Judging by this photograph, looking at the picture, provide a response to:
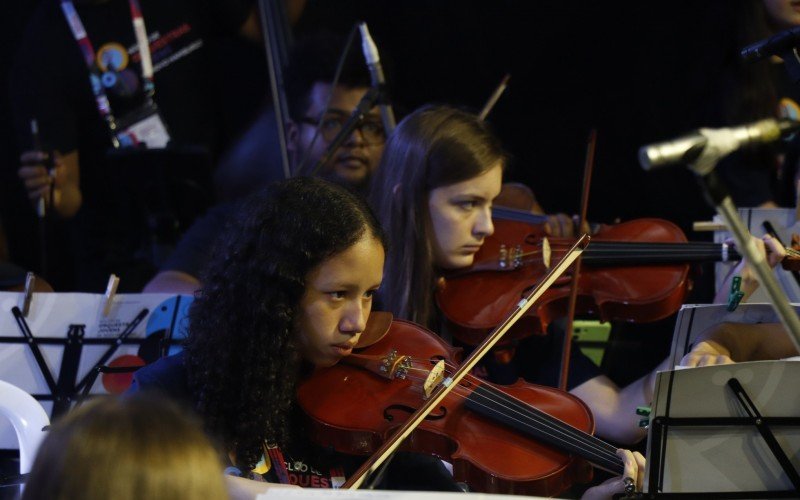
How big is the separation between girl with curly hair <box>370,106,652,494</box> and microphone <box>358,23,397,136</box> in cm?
34

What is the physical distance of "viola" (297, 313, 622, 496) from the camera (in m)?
1.97

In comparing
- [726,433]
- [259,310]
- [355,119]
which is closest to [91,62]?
[355,119]

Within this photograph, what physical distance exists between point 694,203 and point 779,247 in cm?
158

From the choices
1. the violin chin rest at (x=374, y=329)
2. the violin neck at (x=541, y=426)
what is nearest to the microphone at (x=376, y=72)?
the violin chin rest at (x=374, y=329)

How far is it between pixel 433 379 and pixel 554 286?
A: 0.68m

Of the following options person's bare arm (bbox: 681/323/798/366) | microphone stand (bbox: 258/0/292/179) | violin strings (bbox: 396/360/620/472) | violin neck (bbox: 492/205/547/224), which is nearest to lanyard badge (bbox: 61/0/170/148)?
microphone stand (bbox: 258/0/292/179)

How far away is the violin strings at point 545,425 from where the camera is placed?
6.45ft

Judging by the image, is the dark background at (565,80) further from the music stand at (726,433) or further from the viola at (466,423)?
the music stand at (726,433)

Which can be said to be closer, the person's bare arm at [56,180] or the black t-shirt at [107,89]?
the person's bare arm at [56,180]

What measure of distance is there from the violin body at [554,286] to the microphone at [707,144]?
1.28 metres

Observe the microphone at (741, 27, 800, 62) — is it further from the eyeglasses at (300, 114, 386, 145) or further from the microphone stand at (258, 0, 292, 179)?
the microphone stand at (258, 0, 292, 179)

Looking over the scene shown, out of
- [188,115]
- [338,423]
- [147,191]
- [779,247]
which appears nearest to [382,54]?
[188,115]

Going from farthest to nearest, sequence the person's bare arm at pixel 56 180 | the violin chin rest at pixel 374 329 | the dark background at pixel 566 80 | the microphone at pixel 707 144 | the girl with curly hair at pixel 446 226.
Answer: the dark background at pixel 566 80, the person's bare arm at pixel 56 180, the girl with curly hair at pixel 446 226, the violin chin rest at pixel 374 329, the microphone at pixel 707 144

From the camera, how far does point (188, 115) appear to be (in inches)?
152
